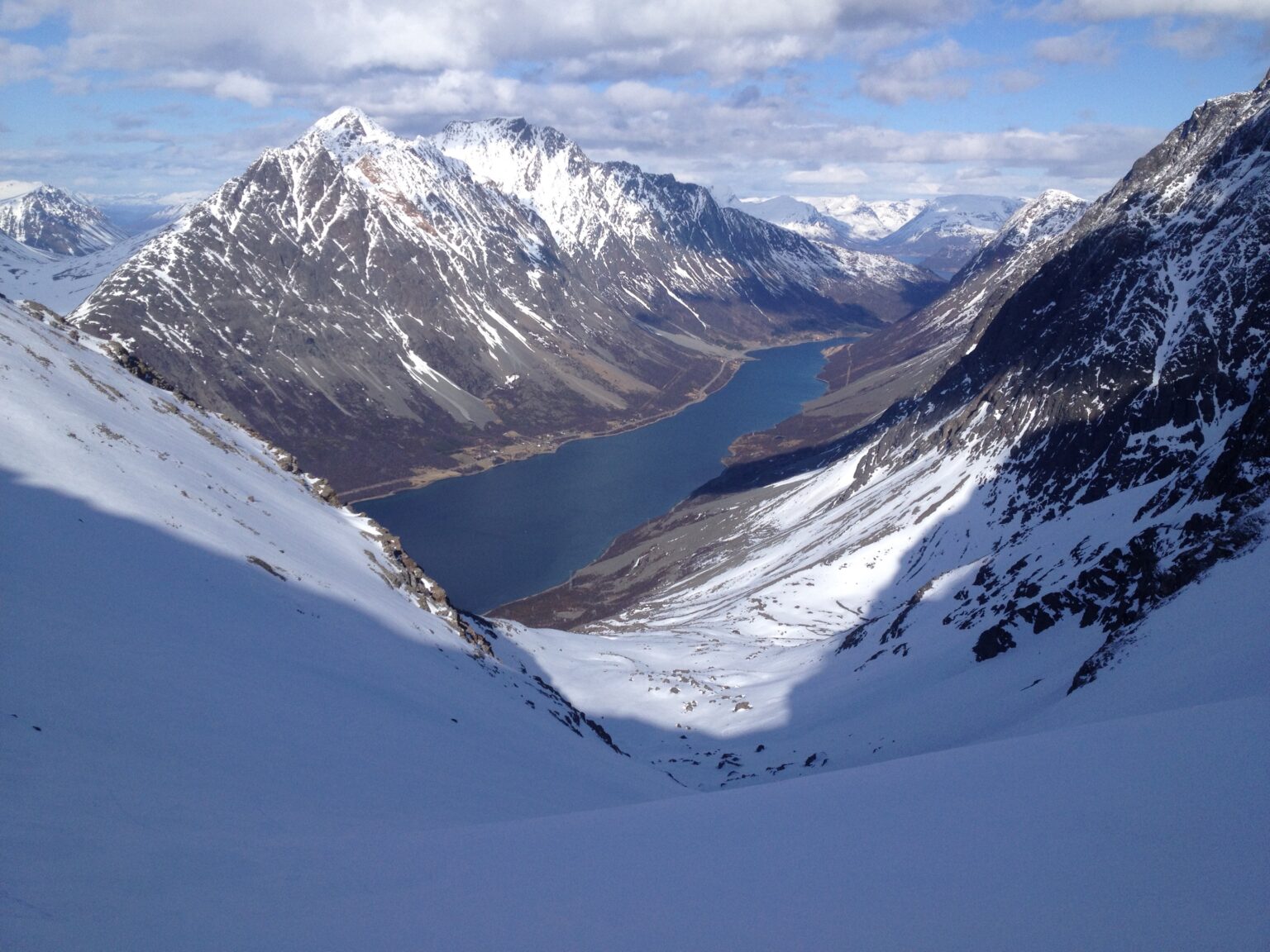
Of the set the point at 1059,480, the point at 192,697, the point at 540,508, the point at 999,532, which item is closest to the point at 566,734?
the point at 192,697

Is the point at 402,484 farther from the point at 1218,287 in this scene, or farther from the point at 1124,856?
the point at 1124,856

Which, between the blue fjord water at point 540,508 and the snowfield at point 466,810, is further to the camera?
the blue fjord water at point 540,508

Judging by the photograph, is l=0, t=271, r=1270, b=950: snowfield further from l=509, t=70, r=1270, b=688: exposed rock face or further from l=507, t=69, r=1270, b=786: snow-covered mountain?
l=509, t=70, r=1270, b=688: exposed rock face

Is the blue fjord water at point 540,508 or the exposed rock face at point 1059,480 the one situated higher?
the exposed rock face at point 1059,480

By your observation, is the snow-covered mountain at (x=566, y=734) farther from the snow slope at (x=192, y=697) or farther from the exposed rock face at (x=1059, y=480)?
the exposed rock face at (x=1059, y=480)

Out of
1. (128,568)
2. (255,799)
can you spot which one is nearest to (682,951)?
(255,799)

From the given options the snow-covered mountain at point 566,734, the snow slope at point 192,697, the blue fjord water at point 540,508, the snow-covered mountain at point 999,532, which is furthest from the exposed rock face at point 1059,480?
the snow slope at point 192,697
